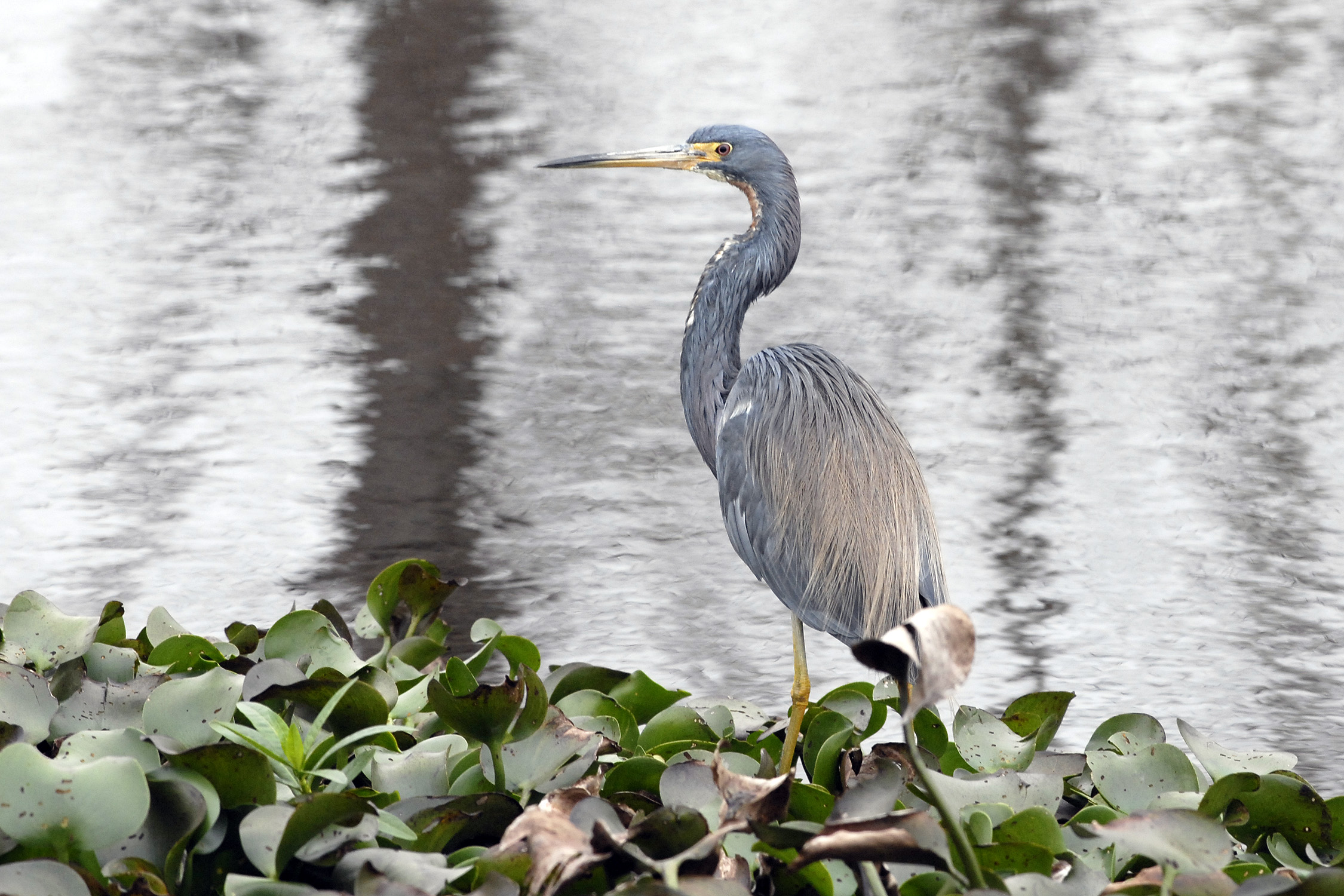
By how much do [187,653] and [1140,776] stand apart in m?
1.50

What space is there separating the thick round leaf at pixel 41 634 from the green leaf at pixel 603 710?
766 mm

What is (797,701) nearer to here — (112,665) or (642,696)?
(642,696)

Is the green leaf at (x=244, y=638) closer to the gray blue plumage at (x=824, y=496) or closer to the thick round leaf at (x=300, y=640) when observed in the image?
the thick round leaf at (x=300, y=640)

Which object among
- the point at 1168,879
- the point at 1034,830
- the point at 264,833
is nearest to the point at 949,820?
the point at 1168,879

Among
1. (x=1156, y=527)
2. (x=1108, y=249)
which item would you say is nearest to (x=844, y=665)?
(x=1156, y=527)

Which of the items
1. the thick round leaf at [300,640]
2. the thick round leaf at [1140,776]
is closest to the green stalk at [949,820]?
the thick round leaf at [1140,776]

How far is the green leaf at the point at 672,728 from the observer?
2.31m

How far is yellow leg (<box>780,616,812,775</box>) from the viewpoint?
233cm

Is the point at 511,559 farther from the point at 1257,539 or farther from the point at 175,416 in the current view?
the point at 1257,539

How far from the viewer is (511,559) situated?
3.70m

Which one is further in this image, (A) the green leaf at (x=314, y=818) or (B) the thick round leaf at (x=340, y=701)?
(B) the thick round leaf at (x=340, y=701)

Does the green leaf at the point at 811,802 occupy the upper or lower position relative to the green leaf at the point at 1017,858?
lower

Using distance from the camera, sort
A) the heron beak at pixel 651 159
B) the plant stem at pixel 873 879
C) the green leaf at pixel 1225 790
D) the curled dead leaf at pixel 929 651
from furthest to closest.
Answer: the heron beak at pixel 651 159 < the green leaf at pixel 1225 790 < the plant stem at pixel 873 879 < the curled dead leaf at pixel 929 651

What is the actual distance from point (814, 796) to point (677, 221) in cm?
490
